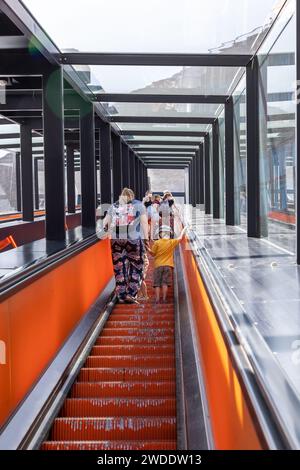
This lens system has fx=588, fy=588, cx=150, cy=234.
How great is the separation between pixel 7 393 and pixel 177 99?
8981 mm

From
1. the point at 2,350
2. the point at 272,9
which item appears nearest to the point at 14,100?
the point at 272,9

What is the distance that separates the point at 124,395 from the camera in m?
5.37

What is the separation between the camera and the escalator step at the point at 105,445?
4129 mm

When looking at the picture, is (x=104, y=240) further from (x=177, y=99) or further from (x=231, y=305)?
(x=231, y=305)

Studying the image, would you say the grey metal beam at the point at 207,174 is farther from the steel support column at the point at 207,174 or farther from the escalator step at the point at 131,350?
the escalator step at the point at 131,350

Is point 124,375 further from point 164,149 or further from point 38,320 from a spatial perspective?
point 164,149

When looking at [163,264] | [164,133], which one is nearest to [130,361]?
[163,264]

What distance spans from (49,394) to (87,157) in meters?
8.09

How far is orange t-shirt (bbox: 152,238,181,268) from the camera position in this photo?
9219mm

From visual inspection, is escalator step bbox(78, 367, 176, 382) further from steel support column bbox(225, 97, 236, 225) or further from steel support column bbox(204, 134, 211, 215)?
steel support column bbox(204, 134, 211, 215)

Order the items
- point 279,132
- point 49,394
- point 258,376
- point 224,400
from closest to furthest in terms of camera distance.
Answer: point 258,376, point 224,400, point 49,394, point 279,132

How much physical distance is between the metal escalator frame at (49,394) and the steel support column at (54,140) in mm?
1973

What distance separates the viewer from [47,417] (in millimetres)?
4492

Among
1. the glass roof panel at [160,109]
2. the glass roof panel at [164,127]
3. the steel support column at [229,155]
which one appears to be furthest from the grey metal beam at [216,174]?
the steel support column at [229,155]
